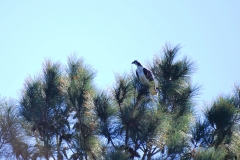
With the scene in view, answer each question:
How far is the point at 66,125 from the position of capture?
12203 millimetres

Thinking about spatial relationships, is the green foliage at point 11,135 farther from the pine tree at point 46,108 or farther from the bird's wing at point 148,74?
the bird's wing at point 148,74

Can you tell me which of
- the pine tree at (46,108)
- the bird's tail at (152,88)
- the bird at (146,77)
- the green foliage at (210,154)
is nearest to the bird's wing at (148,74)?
the bird at (146,77)

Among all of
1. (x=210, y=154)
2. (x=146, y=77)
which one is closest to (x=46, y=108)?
(x=146, y=77)

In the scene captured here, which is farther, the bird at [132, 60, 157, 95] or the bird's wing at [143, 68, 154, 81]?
the bird's wing at [143, 68, 154, 81]

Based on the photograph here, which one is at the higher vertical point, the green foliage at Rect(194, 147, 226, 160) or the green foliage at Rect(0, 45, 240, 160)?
the green foliage at Rect(0, 45, 240, 160)

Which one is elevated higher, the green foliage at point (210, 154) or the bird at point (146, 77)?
the bird at point (146, 77)

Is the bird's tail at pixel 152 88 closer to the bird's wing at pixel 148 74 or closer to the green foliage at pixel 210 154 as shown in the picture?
the bird's wing at pixel 148 74

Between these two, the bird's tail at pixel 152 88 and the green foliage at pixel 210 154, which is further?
the bird's tail at pixel 152 88

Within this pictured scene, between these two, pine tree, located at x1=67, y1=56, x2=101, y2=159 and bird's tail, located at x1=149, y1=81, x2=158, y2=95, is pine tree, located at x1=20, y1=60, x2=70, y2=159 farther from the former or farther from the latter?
bird's tail, located at x1=149, y1=81, x2=158, y2=95

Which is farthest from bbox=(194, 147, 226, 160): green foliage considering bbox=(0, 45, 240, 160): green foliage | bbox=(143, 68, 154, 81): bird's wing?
bbox=(143, 68, 154, 81): bird's wing

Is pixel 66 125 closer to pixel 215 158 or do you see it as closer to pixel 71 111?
pixel 71 111

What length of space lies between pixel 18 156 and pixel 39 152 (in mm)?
266

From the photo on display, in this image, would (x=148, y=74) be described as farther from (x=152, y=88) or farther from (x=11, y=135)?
(x=11, y=135)

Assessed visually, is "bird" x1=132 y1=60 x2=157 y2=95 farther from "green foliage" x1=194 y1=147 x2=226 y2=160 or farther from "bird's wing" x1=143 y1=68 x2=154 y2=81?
"green foliage" x1=194 y1=147 x2=226 y2=160
